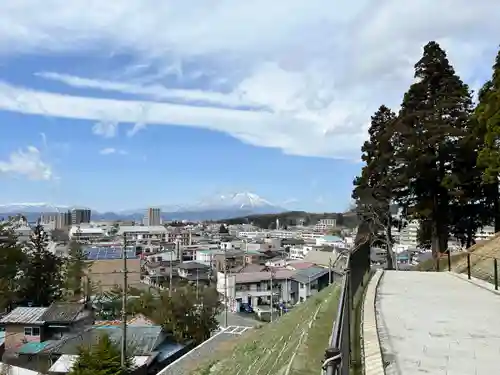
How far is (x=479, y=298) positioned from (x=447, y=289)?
107cm

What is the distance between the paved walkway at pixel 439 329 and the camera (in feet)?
13.6

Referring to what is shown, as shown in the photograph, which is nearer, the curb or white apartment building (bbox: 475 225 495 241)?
the curb

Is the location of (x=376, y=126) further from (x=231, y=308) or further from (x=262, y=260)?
(x=262, y=260)

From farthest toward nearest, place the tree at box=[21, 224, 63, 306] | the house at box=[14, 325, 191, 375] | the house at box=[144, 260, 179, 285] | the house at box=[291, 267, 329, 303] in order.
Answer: the house at box=[144, 260, 179, 285], the house at box=[291, 267, 329, 303], the tree at box=[21, 224, 63, 306], the house at box=[14, 325, 191, 375]

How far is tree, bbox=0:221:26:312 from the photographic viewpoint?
3069 cm

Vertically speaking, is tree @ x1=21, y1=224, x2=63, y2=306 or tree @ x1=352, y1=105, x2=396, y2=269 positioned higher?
tree @ x1=352, y1=105, x2=396, y2=269

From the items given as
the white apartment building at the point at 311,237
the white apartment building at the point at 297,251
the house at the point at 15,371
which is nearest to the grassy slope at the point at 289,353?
the house at the point at 15,371

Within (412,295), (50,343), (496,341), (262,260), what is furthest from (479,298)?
(262,260)

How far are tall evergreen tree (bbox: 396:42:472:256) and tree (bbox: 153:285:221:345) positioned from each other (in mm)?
11218

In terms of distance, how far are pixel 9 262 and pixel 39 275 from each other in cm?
320

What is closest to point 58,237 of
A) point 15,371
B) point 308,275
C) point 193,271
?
point 193,271

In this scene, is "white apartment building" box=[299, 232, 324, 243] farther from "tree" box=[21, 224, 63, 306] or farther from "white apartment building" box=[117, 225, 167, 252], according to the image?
"tree" box=[21, 224, 63, 306]

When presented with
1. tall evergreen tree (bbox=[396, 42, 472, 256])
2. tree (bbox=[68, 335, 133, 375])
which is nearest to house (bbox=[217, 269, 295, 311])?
tall evergreen tree (bbox=[396, 42, 472, 256])

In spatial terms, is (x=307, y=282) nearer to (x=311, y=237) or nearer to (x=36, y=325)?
(x=36, y=325)
